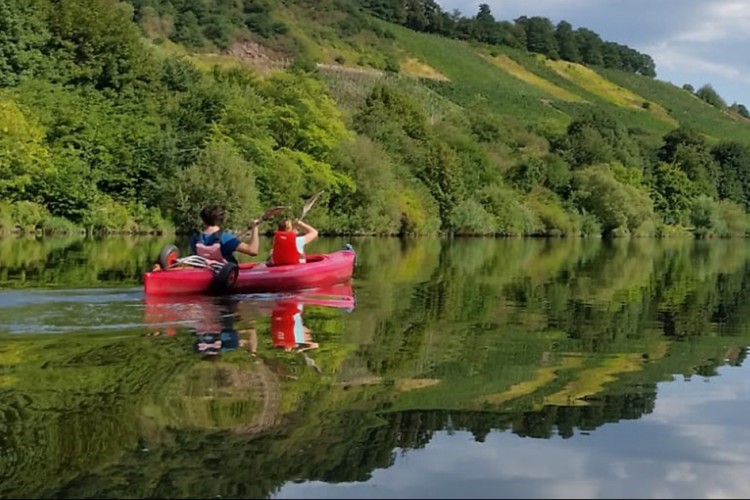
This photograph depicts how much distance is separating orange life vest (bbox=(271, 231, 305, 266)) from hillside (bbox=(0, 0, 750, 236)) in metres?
26.2

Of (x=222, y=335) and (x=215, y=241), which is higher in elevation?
(x=215, y=241)

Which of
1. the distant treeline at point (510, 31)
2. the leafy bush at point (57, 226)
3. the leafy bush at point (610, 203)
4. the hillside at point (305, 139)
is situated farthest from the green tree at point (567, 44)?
the leafy bush at point (57, 226)

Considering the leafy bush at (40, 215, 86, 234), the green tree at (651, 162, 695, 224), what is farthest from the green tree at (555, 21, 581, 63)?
the leafy bush at (40, 215, 86, 234)

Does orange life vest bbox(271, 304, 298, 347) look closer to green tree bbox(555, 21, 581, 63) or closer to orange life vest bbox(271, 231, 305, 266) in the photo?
orange life vest bbox(271, 231, 305, 266)

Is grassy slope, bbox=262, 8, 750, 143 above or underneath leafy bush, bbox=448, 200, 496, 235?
above

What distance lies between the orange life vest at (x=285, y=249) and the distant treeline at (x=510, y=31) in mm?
128908

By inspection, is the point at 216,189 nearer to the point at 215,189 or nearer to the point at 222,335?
the point at 215,189

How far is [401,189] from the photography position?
192ft

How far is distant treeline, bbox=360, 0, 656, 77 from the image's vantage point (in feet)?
474

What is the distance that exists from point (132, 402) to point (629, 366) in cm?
510

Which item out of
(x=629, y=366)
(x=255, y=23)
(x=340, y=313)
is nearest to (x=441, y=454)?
(x=629, y=366)

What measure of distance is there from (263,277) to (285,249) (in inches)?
67.2

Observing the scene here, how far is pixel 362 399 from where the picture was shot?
7.45 metres

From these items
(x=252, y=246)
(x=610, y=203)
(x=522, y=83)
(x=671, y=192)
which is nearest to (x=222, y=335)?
(x=252, y=246)
